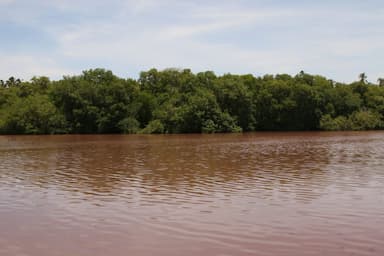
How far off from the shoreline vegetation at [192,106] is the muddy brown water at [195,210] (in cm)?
5838

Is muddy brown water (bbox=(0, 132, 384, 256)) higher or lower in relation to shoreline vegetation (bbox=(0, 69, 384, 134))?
lower

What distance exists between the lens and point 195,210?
45.7 feet

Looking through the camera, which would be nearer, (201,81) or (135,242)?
(135,242)

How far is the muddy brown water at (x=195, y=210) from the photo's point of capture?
10289 millimetres

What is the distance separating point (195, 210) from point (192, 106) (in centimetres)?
6905

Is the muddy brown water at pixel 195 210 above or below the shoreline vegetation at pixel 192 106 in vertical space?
below

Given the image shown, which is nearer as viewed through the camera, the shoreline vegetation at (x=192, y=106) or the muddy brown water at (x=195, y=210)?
the muddy brown water at (x=195, y=210)

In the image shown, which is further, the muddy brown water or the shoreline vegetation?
the shoreline vegetation

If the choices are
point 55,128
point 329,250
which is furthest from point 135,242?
point 55,128

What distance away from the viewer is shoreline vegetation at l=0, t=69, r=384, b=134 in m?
83.8

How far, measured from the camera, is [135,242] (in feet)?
34.8

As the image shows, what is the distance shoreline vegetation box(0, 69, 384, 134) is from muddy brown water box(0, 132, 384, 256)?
2299 inches

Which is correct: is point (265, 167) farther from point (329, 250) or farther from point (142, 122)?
point (142, 122)

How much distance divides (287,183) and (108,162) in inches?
536
